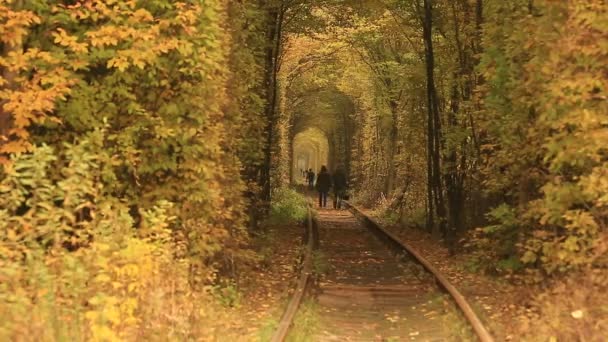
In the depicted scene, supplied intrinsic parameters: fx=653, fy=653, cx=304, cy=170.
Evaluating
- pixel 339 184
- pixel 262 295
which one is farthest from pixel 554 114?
pixel 339 184

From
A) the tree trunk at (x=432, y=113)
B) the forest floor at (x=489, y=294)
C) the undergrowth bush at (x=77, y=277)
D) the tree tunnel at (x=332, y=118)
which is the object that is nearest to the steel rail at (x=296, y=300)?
the undergrowth bush at (x=77, y=277)

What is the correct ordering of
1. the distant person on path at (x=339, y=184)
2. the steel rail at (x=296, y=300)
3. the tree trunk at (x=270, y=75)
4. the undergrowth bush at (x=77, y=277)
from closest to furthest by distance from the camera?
the undergrowth bush at (x=77, y=277), the steel rail at (x=296, y=300), the tree trunk at (x=270, y=75), the distant person on path at (x=339, y=184)

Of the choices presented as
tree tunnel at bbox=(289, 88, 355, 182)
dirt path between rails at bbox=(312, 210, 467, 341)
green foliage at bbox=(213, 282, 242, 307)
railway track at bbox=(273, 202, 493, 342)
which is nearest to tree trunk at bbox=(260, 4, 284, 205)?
railway track at bbox=(273, 202, 493, 342)

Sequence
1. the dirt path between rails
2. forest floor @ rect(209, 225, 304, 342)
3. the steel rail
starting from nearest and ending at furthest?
the steel rail, forest floor @ rect(209, 225, 304, 342), the dirt path between rails

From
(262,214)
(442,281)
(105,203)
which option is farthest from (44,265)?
(262,214)

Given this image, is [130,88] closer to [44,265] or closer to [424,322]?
[44,265]

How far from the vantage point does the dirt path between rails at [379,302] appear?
8.80 meters

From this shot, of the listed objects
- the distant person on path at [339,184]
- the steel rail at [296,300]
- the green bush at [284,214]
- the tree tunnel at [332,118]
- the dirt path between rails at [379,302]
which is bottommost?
the dirt path between rails at [379,302]

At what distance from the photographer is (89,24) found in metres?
7.69

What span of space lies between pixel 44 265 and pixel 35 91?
2.21 m

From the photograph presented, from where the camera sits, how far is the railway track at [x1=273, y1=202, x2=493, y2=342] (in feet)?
28.5

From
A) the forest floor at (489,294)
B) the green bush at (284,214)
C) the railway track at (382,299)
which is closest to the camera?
the forest floor at (489,294)

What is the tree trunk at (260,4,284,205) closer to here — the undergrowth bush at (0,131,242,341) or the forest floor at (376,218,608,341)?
the forest floor at (376,218,608,341)

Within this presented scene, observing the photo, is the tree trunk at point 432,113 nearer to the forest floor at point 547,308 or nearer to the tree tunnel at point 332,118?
the forest floor at point 547,308
